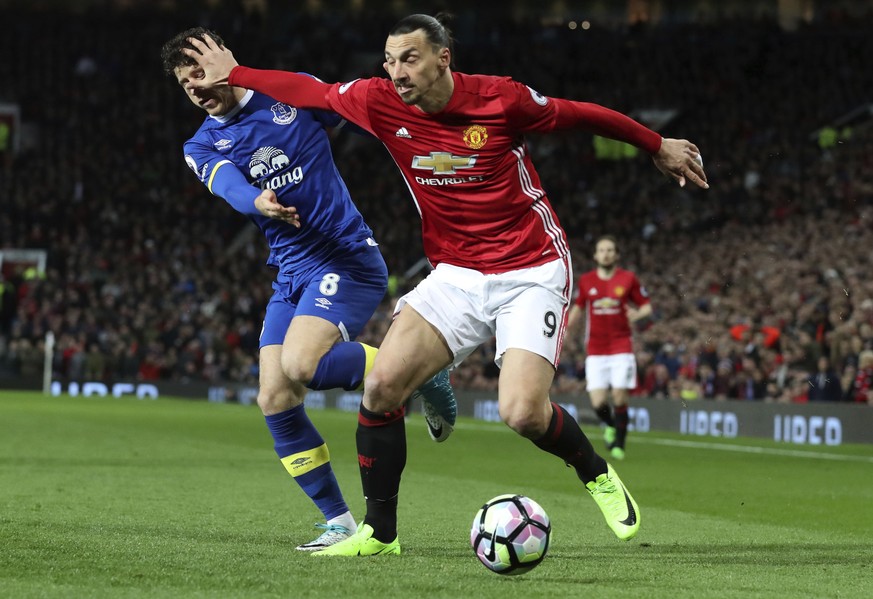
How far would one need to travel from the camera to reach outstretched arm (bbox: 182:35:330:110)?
239 inches

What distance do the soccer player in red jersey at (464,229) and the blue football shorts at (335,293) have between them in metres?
0.62

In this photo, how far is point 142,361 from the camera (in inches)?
1206

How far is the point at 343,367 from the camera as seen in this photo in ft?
21.4

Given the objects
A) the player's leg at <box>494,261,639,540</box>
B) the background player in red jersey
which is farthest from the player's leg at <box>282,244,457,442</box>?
the background player in red jersey

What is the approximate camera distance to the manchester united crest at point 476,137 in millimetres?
5773

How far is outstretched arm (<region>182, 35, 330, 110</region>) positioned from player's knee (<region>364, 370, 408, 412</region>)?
4.13 feet

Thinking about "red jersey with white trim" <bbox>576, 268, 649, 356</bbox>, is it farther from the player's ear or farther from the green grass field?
the player's ear

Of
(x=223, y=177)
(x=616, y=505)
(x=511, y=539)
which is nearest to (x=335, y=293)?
(x=223, y=177)

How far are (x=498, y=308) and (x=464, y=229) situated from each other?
377 millimetres

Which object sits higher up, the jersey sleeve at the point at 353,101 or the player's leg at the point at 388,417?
the jersey sleeve at the point at 353,101

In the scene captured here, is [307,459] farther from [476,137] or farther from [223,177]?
[476,137]

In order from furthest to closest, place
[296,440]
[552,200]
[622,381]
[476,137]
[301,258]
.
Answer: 1. [552,200]
2. [622,381]
3. [301,258]
4. [296,440]
5. [476,137]

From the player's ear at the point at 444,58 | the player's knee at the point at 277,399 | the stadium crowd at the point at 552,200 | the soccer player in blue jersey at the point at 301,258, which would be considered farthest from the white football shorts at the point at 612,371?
the player's ear at the point at 444,58

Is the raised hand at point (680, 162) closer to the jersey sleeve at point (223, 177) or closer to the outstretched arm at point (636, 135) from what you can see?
the outstretched arm at point (636, 135)
